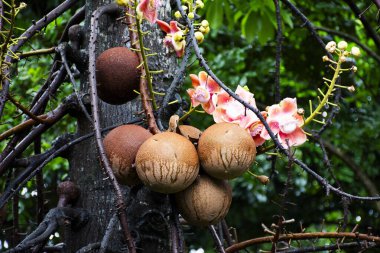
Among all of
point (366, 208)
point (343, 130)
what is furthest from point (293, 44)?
point (366, 208)

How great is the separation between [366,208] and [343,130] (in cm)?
103

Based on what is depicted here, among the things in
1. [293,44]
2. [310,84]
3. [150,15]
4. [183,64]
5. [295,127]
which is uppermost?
[293,44]

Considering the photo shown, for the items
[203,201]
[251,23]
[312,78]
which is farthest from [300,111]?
[312,78]

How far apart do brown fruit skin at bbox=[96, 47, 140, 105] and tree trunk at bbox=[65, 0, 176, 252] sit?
18cm

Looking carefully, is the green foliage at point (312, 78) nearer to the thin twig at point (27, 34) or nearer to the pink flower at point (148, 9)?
the thin twig at point (27, 34)

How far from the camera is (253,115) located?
1.34 meters

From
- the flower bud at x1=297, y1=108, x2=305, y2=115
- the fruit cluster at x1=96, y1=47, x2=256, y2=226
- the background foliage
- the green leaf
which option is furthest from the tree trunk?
the background foliage

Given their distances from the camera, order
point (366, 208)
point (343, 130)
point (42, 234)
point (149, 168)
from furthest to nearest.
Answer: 1. point (366, 208)
2. point (343, 130)
3. point (42, 234)
4. point (149, 168)

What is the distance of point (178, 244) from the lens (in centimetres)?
124

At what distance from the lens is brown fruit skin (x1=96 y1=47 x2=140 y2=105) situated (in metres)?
1.38

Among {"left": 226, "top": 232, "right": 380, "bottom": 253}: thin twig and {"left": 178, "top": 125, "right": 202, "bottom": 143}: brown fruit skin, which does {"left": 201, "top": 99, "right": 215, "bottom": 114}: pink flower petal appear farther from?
{"left": 226, "top": 232, "right": 380, "bottom": 253}: thin twig

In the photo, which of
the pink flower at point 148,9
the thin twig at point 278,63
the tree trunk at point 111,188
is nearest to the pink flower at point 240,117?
the pink flower at point 148,9

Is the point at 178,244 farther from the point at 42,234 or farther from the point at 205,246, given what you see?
the point at 205,246

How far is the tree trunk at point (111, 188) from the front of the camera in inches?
64.6
